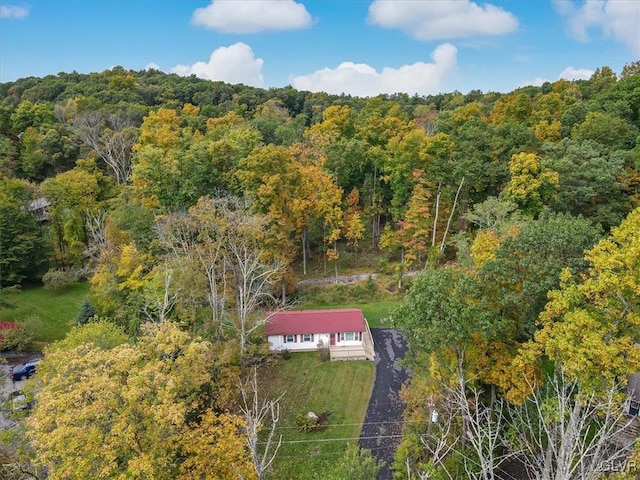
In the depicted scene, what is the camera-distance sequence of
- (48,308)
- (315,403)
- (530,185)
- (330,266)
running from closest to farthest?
(315,403), (530,185), (48,308), (330,266)

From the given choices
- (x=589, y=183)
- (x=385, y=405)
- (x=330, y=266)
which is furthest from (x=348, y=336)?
(x=589, y=183)

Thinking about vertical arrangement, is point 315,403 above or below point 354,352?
below

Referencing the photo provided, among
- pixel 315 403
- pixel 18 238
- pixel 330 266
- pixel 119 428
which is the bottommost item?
pixel 315 403

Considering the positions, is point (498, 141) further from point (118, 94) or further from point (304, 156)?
point (118, 94)

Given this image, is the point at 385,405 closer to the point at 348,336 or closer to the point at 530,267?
the point at 348,336

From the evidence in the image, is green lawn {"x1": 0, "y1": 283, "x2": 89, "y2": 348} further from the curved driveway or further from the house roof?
the curved driveway

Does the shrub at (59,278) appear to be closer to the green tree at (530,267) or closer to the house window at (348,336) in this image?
the house window at (348,336)

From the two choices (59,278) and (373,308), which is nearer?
(373,308)
